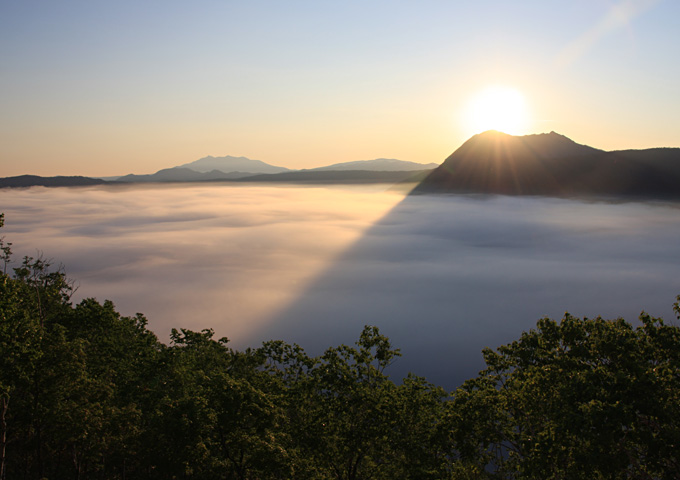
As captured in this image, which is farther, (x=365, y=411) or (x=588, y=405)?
(x=365, y=411)

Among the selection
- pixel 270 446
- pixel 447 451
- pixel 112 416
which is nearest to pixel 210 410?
pixel 270 446

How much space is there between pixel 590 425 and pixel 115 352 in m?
38.7

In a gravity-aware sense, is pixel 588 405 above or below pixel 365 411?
above

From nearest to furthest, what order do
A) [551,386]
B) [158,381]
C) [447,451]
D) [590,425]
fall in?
[590,425] → [551,386] → [447,451] → [158,381]

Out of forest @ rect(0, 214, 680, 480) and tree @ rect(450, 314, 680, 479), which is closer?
tree @ rect(450, 314, 680, 479)

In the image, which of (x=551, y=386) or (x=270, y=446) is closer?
(x=270, y=446)

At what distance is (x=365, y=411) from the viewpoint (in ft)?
96.5

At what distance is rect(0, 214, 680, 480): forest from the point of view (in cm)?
2072

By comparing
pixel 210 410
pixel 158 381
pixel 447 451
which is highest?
pixel 210 410

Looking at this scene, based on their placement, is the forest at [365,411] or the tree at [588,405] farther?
the forest at [365,411]

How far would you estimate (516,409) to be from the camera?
1117 inches

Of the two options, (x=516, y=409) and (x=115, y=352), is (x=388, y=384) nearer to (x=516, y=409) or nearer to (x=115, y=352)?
(x=516, y=409)

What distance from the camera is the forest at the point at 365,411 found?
20.7 m

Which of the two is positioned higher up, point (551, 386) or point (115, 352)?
point (551, 386)
